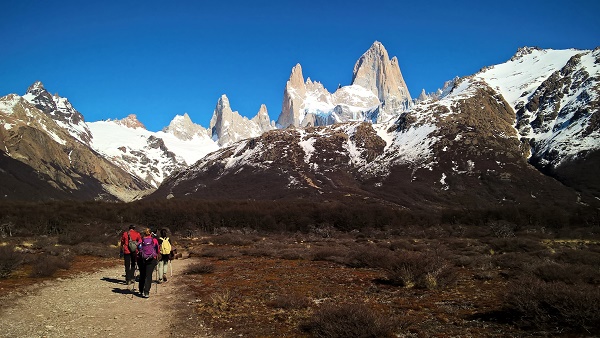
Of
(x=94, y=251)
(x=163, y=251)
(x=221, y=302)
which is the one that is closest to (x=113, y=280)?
(x=163, y=251)

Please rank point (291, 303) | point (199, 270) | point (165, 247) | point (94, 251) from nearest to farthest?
point (291, 303), point (165, 247), point (199, 270), point (94, 251)

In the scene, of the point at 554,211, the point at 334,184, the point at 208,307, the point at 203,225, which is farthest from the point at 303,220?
the point at 334,184

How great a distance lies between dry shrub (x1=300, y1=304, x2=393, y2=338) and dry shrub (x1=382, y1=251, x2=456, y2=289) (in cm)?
746

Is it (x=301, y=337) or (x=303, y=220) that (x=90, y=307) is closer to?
Answer: (x=301, y=337)

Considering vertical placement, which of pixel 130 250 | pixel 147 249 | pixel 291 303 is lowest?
pixel 291 303

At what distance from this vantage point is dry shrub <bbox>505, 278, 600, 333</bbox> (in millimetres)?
9188

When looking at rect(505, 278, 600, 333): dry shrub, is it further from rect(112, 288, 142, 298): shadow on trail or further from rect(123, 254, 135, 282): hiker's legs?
rect(123, 254, 135, 282): hiker's legs

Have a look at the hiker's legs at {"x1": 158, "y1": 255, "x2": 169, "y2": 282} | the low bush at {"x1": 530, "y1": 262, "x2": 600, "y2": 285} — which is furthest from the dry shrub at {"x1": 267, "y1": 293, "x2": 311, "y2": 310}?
the low bush at {"x1": 530, "y1": 262, "x2": 600, "y2": 285}

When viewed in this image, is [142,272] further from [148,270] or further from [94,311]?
[94,311]

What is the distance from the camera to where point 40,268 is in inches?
835

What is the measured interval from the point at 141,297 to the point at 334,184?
172 metres

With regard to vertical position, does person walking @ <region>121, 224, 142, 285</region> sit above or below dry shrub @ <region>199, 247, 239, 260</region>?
above

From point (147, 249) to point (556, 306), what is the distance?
13.7m

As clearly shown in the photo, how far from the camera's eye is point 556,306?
9.68 metres
